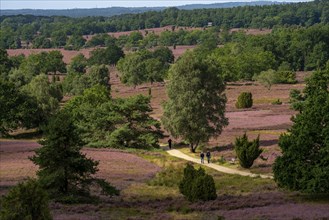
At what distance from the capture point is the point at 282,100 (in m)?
97.3

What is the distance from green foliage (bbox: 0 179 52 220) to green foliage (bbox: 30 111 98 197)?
30.6 feet

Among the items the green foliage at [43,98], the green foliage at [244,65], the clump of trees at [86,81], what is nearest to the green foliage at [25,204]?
the green foliage at [43,98]

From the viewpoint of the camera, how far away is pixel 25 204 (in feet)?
70.4

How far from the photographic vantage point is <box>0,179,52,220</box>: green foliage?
2130 cm

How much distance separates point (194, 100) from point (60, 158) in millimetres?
26317

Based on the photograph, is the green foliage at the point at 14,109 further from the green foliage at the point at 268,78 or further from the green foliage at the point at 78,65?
the green foliage at the point at 78,65

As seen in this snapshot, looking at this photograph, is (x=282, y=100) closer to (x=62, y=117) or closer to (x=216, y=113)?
(x=216, y=113)

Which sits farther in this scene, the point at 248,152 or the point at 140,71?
the point at 140,71

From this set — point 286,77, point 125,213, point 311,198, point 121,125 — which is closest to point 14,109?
point 121,125

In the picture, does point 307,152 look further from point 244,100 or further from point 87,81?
point 87,81

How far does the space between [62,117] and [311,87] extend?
16.8 metres

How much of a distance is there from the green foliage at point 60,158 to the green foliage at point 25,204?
9323 millimetres

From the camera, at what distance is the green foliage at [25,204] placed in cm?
2130

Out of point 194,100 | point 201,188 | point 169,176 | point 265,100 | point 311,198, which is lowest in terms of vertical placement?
point 265,100
